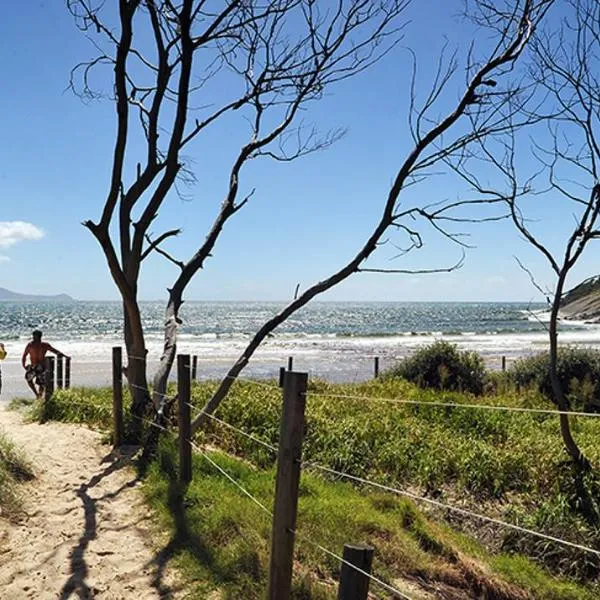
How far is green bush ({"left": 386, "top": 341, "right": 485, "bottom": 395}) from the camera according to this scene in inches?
613

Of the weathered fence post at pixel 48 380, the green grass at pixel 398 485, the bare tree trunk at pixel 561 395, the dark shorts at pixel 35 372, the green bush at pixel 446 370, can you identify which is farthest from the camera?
the green bush at pixel 446 370

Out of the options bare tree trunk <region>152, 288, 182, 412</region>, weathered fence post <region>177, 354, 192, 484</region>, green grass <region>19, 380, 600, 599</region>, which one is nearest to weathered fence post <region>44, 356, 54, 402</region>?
green grass <region>19, 380, 600, 599</region>

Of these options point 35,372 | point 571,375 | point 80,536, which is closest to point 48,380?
point 35,372

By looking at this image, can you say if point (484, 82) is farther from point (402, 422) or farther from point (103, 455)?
point (103, 455)

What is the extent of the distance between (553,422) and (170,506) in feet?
25.6

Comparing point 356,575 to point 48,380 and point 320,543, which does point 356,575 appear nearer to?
point 320,543

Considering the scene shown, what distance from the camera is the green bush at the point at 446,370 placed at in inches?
613

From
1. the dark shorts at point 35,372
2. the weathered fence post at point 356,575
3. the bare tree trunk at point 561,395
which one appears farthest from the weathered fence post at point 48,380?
the weathered fence post at point 356,575

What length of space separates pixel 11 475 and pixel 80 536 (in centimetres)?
152

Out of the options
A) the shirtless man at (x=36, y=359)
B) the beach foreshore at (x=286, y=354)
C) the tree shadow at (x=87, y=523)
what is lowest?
the beach foreshore at (x=286, y=354)

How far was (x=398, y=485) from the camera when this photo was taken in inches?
287

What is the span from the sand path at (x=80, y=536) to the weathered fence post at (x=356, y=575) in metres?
1.88

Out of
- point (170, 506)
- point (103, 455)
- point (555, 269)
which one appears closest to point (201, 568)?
point (170, 506)

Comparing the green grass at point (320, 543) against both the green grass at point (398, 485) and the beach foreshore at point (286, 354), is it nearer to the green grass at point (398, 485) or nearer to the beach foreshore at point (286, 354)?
the green grass at point (398, 485)
